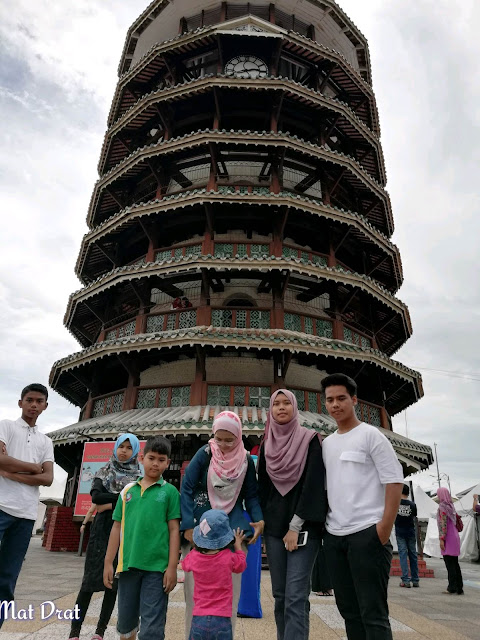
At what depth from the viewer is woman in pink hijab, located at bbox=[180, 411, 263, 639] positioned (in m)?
3.84

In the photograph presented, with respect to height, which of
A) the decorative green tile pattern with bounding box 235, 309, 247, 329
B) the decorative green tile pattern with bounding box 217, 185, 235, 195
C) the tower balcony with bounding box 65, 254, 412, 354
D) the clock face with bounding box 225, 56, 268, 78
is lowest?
the decorative green tile pattern with bounding box 235, 309, 247, 329

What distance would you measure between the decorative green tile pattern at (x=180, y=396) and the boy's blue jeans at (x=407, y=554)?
23.5ft

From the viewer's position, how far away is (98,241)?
19.0 meters

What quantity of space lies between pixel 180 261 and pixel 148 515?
11.8m

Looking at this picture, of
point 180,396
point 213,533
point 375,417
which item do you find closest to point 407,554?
point 375,417

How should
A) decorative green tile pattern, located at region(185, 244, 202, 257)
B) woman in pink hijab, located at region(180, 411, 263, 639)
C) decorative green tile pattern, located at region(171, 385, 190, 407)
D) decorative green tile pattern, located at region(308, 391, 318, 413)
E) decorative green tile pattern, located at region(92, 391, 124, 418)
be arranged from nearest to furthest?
1. woman in pink hijab, located at region(180, 411, 263, 639)
2. decorative green tile pattern, located at region(171, 385, 190, 407)
3. decorative green tile pattern, located at region(308, 391, 318, 413)
4. decorative green tile pattern, located at region(92, 391, 124, 418)
5. decorative green tile pattern, located at region(185, 244, 202, 257)

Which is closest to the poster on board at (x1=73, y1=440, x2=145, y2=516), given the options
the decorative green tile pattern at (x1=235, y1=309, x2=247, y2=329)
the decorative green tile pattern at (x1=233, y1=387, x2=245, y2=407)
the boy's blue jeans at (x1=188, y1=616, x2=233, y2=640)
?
the decorative green tile pattern at (x1=233, y1=387, x2=245, y2=407)

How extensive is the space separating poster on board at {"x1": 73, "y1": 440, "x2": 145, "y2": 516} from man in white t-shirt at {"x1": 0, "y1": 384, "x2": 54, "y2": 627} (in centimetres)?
819

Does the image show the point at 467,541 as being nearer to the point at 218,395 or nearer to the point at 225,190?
the point at 218,395

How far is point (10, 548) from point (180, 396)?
10528 millimetres

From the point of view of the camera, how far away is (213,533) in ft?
11.4

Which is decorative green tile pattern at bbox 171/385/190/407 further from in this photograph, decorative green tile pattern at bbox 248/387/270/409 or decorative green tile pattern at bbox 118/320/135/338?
Answer: decorative green tile pattern at bbox 118/320/135/338

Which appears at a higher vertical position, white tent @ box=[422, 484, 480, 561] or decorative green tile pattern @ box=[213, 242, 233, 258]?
decorative green tile pattern @ box=[213, 242, 233, 258]

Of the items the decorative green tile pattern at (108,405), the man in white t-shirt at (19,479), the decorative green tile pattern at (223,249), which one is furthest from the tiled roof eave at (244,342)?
the man in white t-shirt at (19,479)
